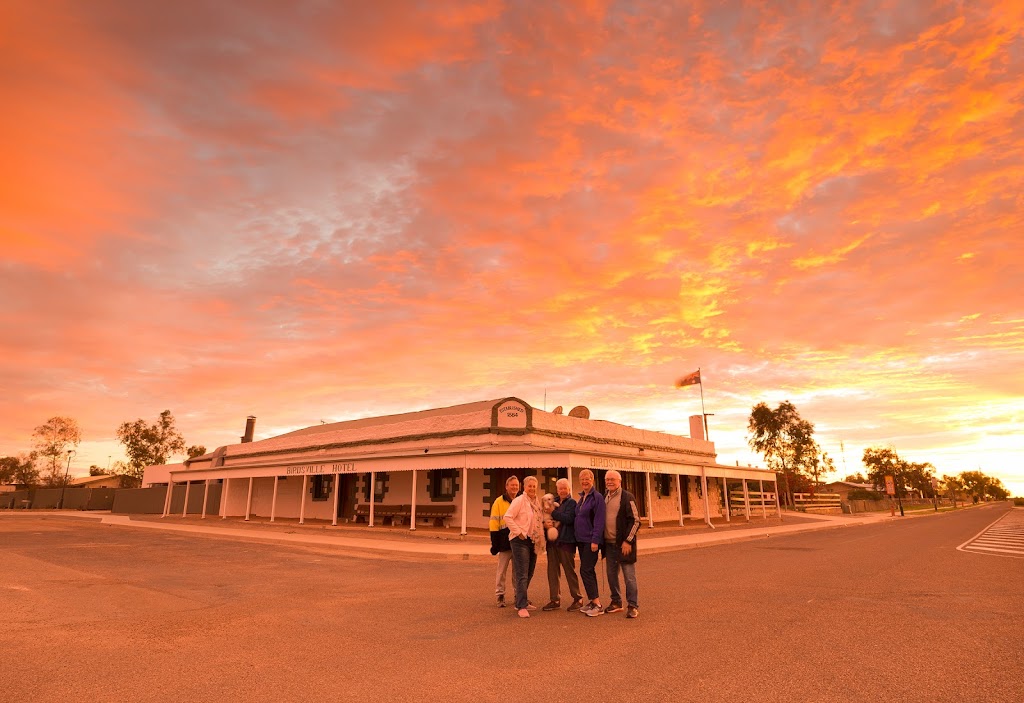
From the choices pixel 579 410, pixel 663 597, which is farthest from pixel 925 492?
pixel 663 597

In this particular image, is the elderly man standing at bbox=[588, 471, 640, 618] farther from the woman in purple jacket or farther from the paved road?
the paved road

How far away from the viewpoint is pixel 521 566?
24.6 feet

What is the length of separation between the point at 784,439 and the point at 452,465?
5053cm

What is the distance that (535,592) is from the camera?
9078 millimetres

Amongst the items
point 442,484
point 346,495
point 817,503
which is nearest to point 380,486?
point 346,495

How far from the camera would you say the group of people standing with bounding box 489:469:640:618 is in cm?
729

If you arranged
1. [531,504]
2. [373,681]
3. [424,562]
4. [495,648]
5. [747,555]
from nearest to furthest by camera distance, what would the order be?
[373,681] → [495,648] → [531,504] → [424,562] → [747,555]

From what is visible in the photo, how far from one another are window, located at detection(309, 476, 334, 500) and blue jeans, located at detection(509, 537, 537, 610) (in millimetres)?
23426

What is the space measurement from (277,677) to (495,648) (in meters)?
2.06

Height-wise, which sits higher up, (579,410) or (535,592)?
(579,410)

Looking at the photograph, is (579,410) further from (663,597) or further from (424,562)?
(663,597)

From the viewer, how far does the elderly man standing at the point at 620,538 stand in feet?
23.4

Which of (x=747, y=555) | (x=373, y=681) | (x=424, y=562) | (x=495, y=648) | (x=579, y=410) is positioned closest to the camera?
(x=373, y=681)

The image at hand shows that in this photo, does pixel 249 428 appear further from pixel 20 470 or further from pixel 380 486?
pixel 20 470
